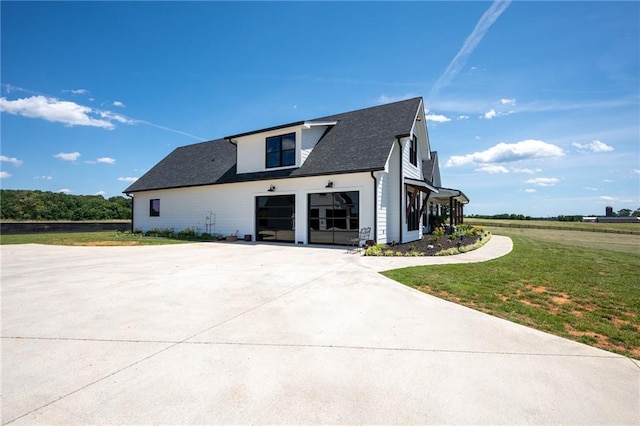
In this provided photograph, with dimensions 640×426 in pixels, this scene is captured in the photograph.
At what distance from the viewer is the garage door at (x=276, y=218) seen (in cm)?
1587

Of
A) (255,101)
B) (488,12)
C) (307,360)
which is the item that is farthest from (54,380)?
(488,12)

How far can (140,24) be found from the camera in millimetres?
13867

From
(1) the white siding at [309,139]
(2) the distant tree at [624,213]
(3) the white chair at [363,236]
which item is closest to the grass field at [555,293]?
(3) the white chair at [363,236]

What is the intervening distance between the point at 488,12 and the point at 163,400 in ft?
67.2

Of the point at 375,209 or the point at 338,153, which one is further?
the point at 338,153

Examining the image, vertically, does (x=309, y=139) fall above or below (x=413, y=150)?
above

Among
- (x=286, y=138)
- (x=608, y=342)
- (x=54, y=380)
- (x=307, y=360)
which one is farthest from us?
(x=286, y=138)

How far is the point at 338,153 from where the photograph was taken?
49.8ft

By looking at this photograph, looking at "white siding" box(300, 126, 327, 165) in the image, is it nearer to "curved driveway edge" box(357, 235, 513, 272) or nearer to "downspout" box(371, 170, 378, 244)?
"downspout" box(371, 170, 378, 244)

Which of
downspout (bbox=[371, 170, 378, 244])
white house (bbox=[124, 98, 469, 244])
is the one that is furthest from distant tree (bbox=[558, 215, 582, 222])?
downspout (bbox=[371, 170, 378, 244])

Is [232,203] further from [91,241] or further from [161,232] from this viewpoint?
[91,241]

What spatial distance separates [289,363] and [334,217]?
11693 millimetres

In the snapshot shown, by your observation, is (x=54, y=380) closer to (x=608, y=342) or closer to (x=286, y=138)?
(x=608, y=342)

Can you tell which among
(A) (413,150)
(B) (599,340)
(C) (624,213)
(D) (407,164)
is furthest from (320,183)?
(C) (624,213)
